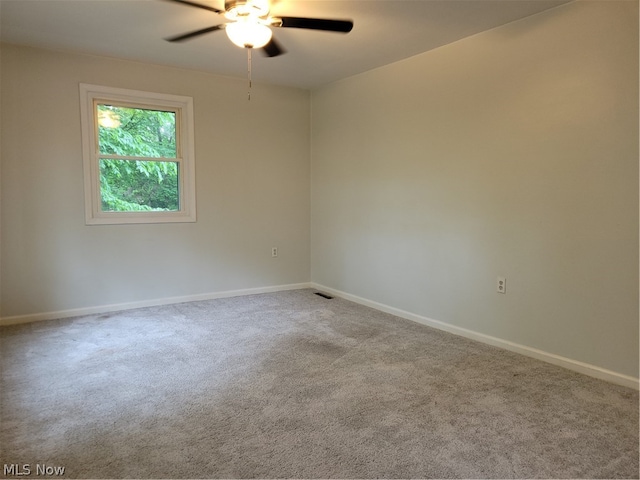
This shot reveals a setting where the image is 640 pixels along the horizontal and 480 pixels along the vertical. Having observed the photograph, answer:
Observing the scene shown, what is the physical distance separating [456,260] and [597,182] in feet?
3.89

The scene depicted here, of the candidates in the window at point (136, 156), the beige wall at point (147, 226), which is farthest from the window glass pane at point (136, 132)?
the beige wall at point (147, 226)

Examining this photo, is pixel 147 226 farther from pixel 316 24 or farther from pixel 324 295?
pixel 316 24

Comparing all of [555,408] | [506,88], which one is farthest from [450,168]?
[555,408]

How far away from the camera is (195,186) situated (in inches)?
176

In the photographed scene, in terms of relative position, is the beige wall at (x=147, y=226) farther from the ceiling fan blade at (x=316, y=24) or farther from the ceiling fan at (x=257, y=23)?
the ceiling fan blade at (x=316, y=24)

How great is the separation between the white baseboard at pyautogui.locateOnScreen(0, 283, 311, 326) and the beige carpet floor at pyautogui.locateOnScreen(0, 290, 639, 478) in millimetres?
336

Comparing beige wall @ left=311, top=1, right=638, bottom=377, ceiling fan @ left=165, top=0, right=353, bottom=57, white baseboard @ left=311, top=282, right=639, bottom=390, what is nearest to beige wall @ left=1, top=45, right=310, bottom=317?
beige wall @ left=311, top=1, right=638, bottom=377

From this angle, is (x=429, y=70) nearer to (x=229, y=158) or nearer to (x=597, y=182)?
(x=597, y=182)

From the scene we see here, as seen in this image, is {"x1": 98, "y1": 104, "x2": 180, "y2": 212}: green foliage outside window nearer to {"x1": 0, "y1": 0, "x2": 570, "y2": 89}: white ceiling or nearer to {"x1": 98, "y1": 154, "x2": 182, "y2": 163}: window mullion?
{"x1": 98, "y1": 154, "x2": 182, "y2": 163}: window mullion

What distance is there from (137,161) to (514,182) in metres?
3.43

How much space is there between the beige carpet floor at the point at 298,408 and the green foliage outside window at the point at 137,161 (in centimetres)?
136

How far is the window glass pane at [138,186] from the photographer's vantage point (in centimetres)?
410

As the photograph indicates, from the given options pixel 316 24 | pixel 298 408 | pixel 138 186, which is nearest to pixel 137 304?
pixel 138 186

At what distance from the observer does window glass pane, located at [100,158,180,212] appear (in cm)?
410
